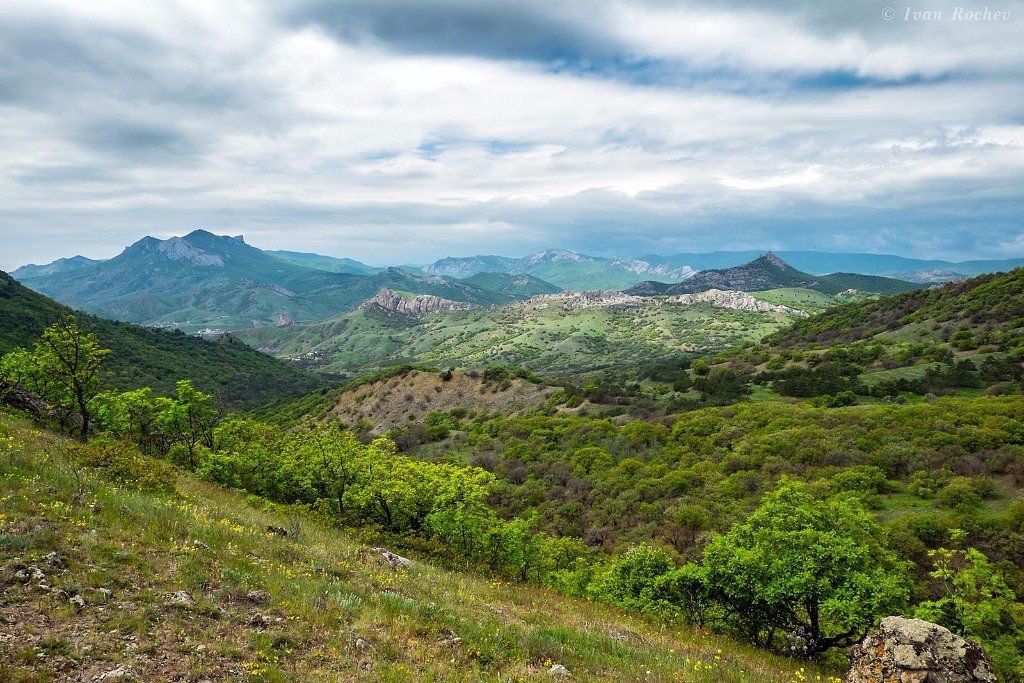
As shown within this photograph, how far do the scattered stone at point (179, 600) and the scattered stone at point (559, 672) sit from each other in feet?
26.7

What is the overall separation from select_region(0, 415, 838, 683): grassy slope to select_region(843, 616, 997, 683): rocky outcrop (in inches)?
109

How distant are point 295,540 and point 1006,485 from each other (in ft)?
152

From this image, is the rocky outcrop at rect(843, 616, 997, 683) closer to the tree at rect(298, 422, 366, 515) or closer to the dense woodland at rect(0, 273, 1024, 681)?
the dense woodland at rect(0, 273, 1024, 681)

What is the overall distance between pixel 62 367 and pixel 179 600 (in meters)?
31.2

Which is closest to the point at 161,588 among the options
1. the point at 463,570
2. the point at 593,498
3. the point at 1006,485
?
the point at 463,570

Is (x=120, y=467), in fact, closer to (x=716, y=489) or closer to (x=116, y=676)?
(x=116, y=676)

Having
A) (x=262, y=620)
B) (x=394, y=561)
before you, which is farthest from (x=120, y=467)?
(x=262, y=620)

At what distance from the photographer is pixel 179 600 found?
413 inches

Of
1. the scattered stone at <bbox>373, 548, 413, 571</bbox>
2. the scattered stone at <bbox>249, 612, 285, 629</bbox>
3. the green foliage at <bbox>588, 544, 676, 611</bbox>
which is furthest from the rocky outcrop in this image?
the scattered stone at <bbox>373, 548, 413, 571</bbox>

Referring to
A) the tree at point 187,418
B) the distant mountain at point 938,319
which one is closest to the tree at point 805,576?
the tree at point 187,418

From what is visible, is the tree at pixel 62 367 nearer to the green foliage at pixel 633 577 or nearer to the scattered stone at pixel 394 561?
the scattered stone at pixel 394 561

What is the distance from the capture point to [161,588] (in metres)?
11.0

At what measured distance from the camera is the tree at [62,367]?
3138cm

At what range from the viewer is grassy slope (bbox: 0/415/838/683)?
8805 mm
